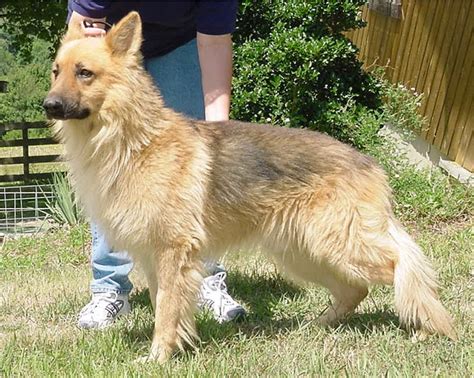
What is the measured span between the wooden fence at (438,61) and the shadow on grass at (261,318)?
338 cm

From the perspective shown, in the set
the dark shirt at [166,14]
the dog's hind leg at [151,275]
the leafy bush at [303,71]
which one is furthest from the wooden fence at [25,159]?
the dog's hind leg at [151,275]

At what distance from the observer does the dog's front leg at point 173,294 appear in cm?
409

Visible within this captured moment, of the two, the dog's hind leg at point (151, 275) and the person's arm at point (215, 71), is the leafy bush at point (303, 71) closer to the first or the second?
the person's arm at point (215, 71)

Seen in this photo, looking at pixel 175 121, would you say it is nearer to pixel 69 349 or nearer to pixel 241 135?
pixel 241 135

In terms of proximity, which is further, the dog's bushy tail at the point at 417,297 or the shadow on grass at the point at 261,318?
the shadow on grass at the point at 261,318

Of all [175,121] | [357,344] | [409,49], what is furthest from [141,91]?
[409,49]

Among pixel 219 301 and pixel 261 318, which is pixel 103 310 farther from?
pixel 261 318

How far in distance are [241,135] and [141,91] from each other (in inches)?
26.3

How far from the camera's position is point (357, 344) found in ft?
14.1

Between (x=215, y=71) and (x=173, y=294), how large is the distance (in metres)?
1.47

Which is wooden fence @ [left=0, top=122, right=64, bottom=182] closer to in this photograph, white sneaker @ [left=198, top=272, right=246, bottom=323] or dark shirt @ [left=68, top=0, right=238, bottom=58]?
white sneaker @ [left=198, top=272, right=246, bottom=323]

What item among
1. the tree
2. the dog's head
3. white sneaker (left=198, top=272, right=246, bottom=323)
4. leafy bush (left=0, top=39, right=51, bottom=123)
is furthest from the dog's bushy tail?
leafy bush (left=0, top=39, right=51, bottom=123)

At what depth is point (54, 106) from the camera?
378 cm

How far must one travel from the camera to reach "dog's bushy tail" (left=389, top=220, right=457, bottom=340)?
4.30 meters
